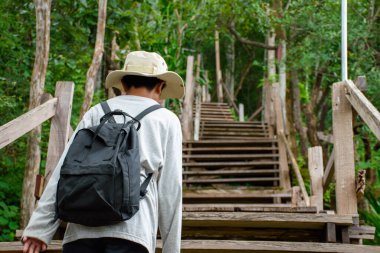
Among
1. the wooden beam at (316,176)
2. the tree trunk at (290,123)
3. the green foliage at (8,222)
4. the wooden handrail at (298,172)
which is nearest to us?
the wooden beam at (316,176)

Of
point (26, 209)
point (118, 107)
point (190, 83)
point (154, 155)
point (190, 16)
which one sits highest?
point (190, 16)

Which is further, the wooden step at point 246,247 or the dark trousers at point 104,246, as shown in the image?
the wooden step at point 246,247

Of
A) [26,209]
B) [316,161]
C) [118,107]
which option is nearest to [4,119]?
[26,209]

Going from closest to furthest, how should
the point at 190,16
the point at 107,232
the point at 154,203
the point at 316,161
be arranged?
the point at 107,232 → the point at 154,203 → the point at 316,161 → the point at 190,16

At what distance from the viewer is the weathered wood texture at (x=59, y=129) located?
11.8ft

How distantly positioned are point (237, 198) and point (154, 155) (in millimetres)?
5113

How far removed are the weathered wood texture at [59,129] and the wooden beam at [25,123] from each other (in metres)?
0.05

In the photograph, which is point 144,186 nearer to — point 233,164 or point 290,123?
point 233,164

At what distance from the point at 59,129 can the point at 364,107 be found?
1980 millimetres

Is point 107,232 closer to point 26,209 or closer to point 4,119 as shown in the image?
point 26,209

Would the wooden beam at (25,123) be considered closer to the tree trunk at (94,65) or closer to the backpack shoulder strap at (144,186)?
the backpack shoulder strap at (144,186)

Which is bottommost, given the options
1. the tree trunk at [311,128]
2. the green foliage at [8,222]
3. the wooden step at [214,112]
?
the green foliage at [8,222]

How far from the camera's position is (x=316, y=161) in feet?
17.2

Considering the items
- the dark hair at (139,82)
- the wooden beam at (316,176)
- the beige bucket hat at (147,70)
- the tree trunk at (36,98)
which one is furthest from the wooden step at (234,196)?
the dark hair at (139,82)
